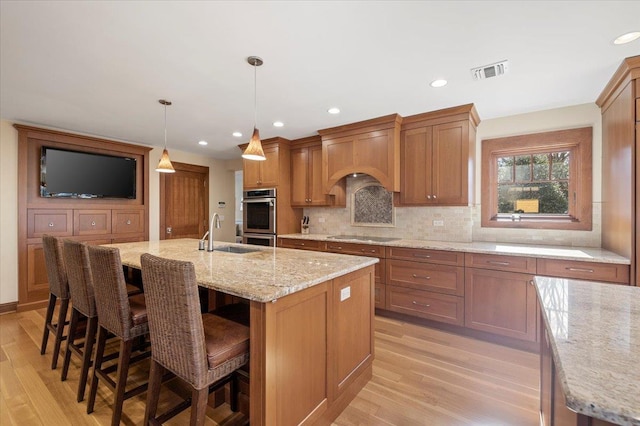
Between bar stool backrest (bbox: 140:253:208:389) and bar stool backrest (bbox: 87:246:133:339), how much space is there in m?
0.39

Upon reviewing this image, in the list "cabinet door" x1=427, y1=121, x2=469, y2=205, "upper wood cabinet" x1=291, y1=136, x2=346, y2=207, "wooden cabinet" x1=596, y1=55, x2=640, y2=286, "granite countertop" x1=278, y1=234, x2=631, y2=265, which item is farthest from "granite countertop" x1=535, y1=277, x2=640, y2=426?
"upper wood cabinet" x1=291, y1=136, x2=346, y2=207

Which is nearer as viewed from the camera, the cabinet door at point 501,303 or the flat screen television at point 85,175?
the cabinet door at point 501,303

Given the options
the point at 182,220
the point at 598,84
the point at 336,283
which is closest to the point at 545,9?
the point at 598,84

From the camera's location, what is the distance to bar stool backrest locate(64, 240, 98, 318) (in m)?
1.95

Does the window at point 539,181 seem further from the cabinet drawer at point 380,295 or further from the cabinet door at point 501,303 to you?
the cabinet drawer at point 380,295

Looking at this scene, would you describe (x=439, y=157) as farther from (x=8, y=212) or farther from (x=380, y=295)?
(x=8, y=212)

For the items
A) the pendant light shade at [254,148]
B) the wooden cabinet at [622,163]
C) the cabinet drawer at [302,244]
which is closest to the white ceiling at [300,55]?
the wooden cabinet at [622,163]

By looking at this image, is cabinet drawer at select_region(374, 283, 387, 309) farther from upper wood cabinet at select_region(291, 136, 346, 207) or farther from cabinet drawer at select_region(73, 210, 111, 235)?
cabinet drawer at select_region(73, 210, 111, 235)

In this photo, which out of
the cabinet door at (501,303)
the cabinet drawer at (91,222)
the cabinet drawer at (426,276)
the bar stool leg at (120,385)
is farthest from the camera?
the cabinet drawer at (91,222)

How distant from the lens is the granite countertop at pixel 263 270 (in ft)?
4.48

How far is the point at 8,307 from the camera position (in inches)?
140

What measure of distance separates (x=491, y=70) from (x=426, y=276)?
204 centimetres

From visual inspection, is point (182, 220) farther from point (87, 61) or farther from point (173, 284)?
point (173, 284)

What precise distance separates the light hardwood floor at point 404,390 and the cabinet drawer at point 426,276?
0.53 m
